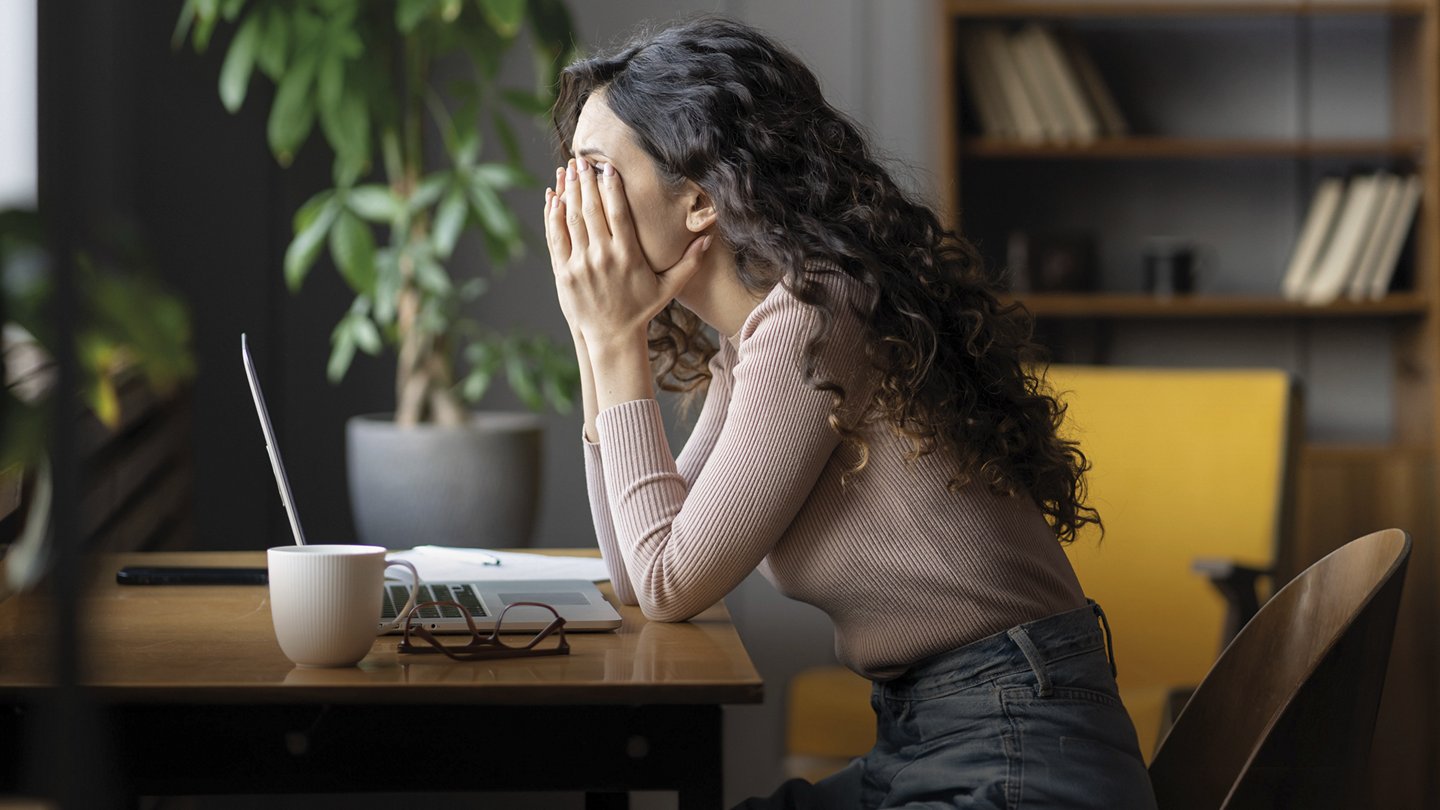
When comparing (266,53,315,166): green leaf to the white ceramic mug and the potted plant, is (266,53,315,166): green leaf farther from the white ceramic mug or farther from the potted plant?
the white ceramic mug

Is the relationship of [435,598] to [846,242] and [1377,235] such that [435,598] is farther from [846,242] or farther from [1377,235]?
[1377,235]

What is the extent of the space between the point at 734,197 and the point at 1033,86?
70.7 inches

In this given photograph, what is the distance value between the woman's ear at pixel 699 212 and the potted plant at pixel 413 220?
1233mm

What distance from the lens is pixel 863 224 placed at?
1170 millimetres

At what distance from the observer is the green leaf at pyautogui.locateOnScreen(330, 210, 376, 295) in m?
2.38

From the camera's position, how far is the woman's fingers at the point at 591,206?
47.4 inches

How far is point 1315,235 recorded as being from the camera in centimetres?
282

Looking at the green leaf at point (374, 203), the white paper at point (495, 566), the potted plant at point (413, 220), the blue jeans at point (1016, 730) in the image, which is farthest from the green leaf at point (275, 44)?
the blue jeans at point (1016, 730)

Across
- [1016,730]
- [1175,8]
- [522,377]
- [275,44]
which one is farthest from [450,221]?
[1016,730]

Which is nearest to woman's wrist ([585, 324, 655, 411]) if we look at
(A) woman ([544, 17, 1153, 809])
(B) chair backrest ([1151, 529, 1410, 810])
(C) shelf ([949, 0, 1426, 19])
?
(A) woman ([544, 17, 1153, 809])

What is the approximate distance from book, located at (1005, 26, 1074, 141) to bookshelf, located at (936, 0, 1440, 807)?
0.03 m

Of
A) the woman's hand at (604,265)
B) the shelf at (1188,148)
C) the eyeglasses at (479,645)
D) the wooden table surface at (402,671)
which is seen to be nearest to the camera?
the wooden table surface at (402,671)

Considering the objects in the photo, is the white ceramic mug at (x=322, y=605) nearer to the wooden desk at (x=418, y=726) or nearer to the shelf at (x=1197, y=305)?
the wooden desk at (x=418, y=726)

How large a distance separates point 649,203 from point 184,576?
21.3 inches
